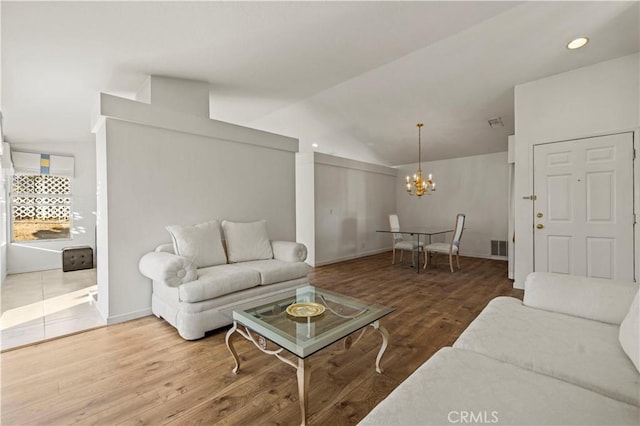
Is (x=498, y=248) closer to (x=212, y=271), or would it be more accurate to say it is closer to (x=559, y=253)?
(x=559, y=253)

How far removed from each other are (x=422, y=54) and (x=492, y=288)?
3.30 meters

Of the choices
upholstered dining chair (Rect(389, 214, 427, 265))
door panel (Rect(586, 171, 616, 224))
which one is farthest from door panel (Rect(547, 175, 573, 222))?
upholstered dining chair (Rect(389, 214, 427, 265))

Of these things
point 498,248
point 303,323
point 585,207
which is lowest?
point 498,248

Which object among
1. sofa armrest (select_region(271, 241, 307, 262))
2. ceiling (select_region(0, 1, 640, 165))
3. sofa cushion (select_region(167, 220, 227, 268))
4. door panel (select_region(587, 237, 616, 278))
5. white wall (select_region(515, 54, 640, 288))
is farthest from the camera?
sofa armrest (select_region(271, 241, 307, 262))

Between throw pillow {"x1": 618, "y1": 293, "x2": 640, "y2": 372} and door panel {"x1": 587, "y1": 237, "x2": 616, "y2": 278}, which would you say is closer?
throw pillow {"x1": 618, "y1": 293, "x2": 640, "y2": 372}

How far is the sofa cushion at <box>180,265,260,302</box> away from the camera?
234 centimetres

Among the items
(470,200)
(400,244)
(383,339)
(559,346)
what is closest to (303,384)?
(383,339)

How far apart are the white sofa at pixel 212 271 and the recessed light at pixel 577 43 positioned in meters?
3.69

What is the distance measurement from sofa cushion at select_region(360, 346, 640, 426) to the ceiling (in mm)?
2644

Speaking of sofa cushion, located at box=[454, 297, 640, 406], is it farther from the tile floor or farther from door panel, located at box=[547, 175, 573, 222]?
the tile floor

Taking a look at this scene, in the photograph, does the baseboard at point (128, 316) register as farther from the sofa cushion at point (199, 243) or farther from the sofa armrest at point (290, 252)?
the sofa armrest at point (290, 252)

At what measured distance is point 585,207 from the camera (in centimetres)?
336

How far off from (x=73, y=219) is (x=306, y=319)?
6.09 metres

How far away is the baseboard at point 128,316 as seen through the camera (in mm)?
2725
